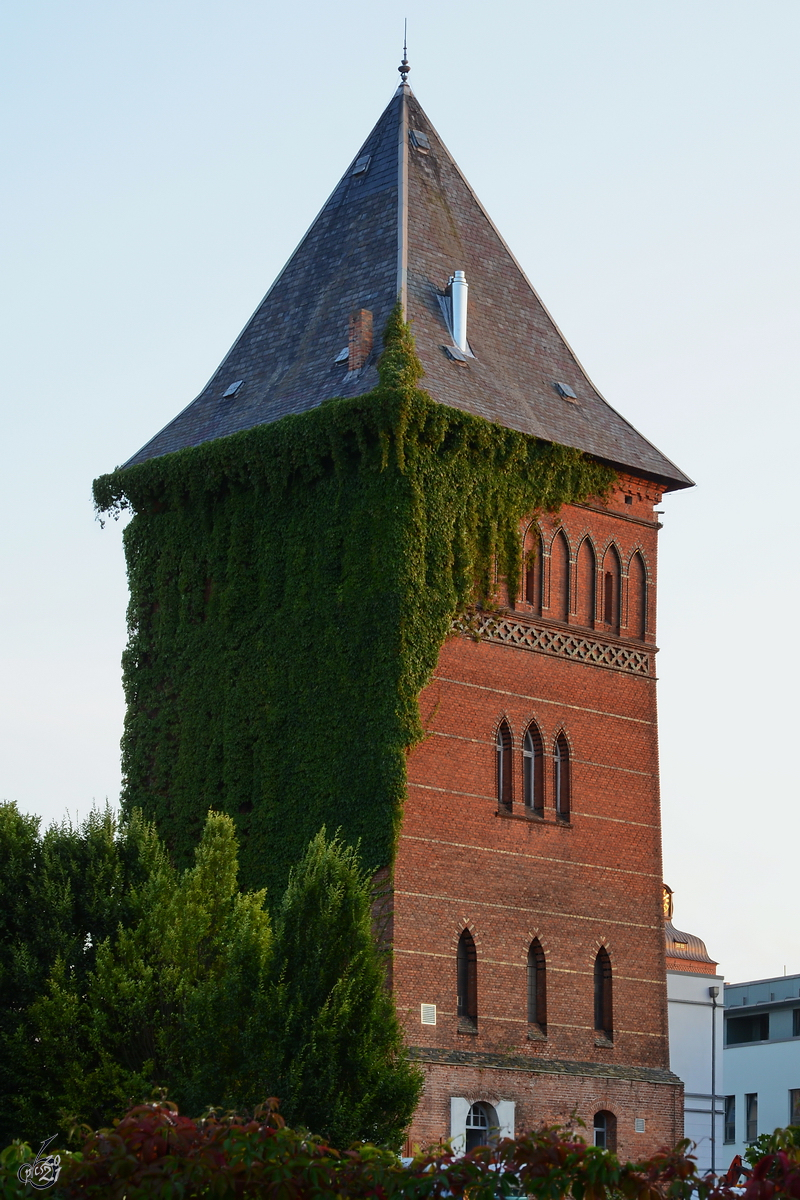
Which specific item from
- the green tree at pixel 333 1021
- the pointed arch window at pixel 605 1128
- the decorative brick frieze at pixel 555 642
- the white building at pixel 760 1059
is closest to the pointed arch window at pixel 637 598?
the decorative brick frieze at pixel 555 642

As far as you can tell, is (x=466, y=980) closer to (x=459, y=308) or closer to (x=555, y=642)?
(x=555, y=642)

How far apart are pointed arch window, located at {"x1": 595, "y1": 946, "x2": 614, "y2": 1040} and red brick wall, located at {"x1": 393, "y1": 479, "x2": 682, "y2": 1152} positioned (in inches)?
6.1

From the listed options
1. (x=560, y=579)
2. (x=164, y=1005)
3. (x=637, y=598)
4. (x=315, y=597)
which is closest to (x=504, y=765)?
(x=560, y=579)

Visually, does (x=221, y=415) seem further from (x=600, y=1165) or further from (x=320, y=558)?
(x=600, y=1165)

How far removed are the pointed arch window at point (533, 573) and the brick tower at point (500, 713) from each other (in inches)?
1.8

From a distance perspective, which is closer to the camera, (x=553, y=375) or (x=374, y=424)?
(x=374, y=424)

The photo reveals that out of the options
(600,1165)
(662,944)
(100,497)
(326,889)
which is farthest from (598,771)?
(600,1165)

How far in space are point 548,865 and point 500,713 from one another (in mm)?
3189

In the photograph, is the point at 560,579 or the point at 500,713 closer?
the point at 500,713

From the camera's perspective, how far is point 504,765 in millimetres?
36719

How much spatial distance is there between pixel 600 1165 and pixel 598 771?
84.6 ft

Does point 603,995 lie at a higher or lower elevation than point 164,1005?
higher

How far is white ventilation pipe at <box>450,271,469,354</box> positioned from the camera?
128 feet

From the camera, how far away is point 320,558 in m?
36.6
